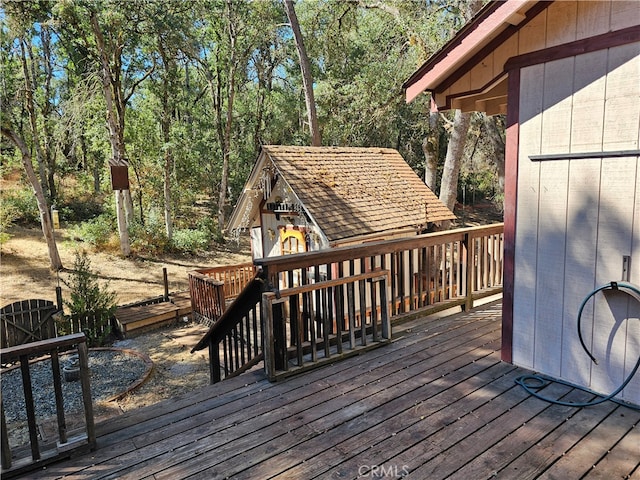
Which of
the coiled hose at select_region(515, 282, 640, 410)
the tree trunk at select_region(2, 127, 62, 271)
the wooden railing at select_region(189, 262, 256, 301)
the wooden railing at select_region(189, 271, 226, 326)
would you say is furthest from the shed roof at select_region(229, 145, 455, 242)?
the tree trunk at select_region(2, 127, 62, 271)

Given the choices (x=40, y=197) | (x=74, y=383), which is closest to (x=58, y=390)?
(x=74, y=383)

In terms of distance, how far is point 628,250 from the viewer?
2.64m

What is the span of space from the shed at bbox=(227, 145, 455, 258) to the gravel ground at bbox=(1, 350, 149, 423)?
4.01m

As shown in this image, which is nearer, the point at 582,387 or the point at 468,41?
the point at 582,387

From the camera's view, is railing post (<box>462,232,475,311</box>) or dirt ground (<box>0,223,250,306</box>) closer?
railing post (<box>462,232,475,311</box>)

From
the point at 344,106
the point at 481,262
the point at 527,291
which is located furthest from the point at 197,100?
the point at 527,291

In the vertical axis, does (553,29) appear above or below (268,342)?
above

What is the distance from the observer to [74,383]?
682 centimetres

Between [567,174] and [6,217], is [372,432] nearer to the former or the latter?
[567,174]

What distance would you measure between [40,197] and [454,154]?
11718mm

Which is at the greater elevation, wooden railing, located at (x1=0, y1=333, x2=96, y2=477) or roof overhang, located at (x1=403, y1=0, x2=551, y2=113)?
roof overhang, located at (x1=403, y1=0, x2=551, y2=113)

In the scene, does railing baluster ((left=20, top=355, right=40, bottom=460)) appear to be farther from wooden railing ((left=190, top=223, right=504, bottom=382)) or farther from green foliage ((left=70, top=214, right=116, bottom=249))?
green foliage ((left=70, top=214, right=116, bottom=249))

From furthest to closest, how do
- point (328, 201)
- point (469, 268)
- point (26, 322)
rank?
point (328, 201), point (26, 322), point (469, 268)

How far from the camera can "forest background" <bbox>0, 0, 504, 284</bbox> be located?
12.4 m
